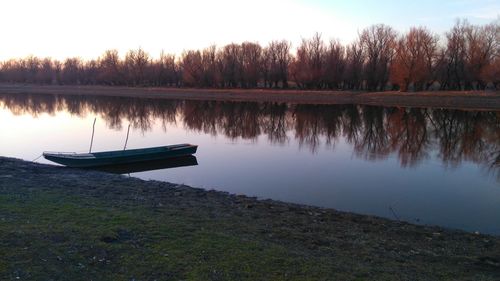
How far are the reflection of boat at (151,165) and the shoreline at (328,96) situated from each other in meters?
47.2

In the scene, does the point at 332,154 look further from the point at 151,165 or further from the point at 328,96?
the point at 328,96

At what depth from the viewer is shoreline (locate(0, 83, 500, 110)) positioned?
61000mm

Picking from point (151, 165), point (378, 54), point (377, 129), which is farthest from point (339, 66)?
point (151, 165)

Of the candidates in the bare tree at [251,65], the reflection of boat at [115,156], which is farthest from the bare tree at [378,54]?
the reflection of boat at [115,156]

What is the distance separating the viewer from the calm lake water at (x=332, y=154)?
16.9m

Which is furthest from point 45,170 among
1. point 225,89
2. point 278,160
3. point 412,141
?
point 225,89

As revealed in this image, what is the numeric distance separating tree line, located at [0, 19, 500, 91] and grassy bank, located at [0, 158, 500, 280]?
211 ft

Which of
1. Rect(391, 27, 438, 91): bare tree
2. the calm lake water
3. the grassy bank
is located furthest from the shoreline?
Result: the grassy bank

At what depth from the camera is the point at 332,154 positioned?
27.0m

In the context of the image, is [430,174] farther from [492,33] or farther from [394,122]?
[492,33]

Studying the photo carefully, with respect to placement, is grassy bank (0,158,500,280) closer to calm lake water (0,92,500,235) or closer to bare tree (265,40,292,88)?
calm lake water (0,92,500,235)

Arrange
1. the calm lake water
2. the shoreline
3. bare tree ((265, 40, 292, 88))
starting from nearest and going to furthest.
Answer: the calm lake water → the shoreline → bare tree ((265, 40, 292, 88))

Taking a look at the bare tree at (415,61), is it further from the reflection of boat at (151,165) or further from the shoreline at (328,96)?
the reflection of boat at (151,165)

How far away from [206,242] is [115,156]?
48.9 ft
